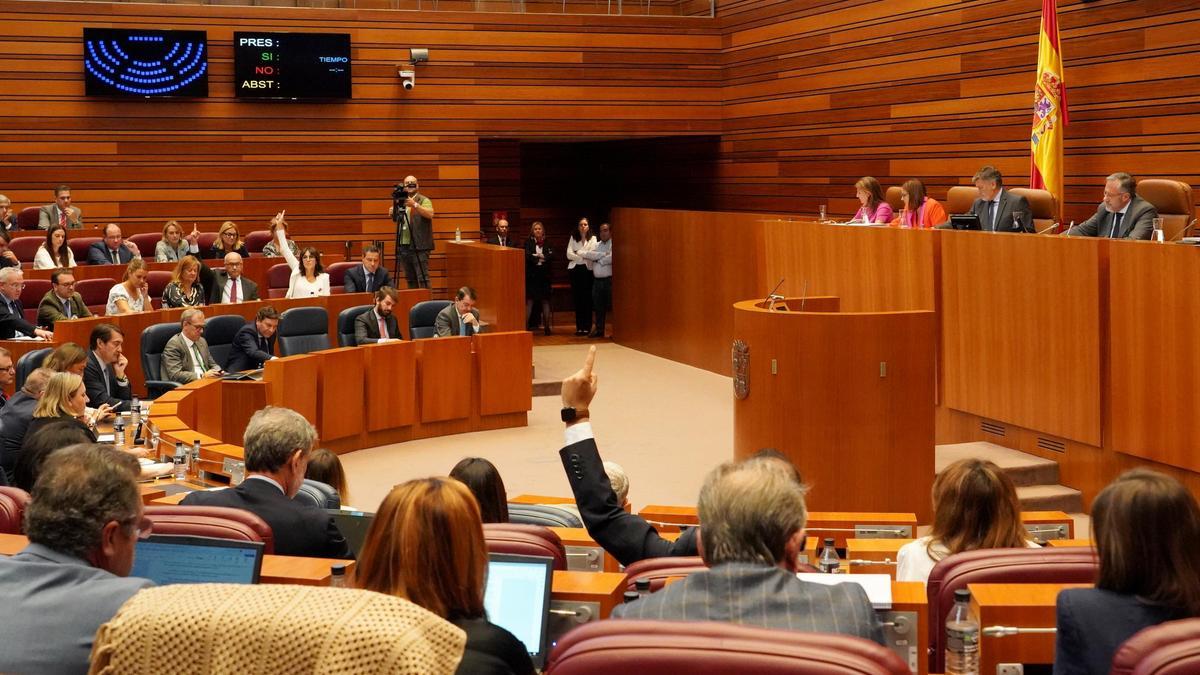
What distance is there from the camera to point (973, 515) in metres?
3.18

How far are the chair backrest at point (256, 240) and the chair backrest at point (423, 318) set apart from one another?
3.04 metres

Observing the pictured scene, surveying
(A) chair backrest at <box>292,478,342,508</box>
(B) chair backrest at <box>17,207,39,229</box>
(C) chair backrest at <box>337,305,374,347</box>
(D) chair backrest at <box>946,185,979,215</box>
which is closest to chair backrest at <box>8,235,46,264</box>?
(B) chair backrest at <box>17,207,39,229</box>

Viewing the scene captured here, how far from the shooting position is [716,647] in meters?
1.49

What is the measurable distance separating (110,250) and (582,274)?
18.7 ft

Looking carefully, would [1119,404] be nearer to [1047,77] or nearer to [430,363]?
[1047,77]

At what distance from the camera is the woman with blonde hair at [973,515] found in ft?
10.4

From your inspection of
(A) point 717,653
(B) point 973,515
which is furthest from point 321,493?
(A) point 717,653

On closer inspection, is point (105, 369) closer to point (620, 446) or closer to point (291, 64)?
point (620, 446)

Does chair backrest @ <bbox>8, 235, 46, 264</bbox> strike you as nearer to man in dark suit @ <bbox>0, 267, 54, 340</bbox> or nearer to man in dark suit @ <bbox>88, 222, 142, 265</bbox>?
man in dark suit @ <bbox>88, 222, 142, 265</bbox>

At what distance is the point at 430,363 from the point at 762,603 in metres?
8.09

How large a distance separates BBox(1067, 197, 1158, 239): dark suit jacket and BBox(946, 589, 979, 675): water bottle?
18.1 feet

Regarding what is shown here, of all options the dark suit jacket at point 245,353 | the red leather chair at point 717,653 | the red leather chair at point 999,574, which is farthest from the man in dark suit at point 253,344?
the red leather chair at point 717,653

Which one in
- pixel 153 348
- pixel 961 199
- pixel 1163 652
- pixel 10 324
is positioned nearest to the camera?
pixel 1163 652

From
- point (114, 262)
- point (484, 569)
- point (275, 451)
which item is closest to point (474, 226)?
point (114, 262)
